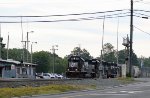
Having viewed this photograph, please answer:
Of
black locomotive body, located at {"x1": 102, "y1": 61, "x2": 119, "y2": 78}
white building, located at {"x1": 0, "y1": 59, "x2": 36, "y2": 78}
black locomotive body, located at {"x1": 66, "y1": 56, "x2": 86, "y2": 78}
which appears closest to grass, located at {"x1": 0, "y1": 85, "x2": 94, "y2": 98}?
black locomotive body, located at {"x1": 66, "y1": 56, "x2": 86, "y2": 78}

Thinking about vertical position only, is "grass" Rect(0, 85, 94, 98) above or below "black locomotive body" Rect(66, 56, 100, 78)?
below

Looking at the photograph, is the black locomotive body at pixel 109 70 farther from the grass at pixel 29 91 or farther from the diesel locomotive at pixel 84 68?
the grass at pixel 29 91

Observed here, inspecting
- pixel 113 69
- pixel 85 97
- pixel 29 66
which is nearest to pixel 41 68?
pixel 29 66

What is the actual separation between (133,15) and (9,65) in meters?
29.6

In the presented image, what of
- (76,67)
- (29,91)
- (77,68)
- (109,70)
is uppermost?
(76,67)

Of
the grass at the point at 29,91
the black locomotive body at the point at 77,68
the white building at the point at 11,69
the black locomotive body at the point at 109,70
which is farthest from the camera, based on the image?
the black locomotive body at the point at 109,70

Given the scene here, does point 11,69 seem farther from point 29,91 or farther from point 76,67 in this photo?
point 29,91

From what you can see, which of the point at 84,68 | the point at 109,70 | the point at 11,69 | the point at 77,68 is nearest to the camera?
the point at 77,68

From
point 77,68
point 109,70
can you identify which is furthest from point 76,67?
point 109,70

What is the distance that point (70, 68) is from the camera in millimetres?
75250

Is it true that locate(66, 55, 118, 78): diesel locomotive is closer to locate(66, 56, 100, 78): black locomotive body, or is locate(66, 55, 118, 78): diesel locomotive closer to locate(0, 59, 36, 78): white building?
locate(66, 56, 100, 78): black locomotive body

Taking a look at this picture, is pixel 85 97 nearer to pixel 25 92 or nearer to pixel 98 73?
pixel 25 92

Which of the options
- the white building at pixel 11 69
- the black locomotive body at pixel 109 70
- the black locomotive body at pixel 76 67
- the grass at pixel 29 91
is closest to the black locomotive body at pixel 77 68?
the black locomotive body at pixel 76 67

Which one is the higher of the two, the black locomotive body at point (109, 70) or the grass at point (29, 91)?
the black locomotive body at point (109, 70)
